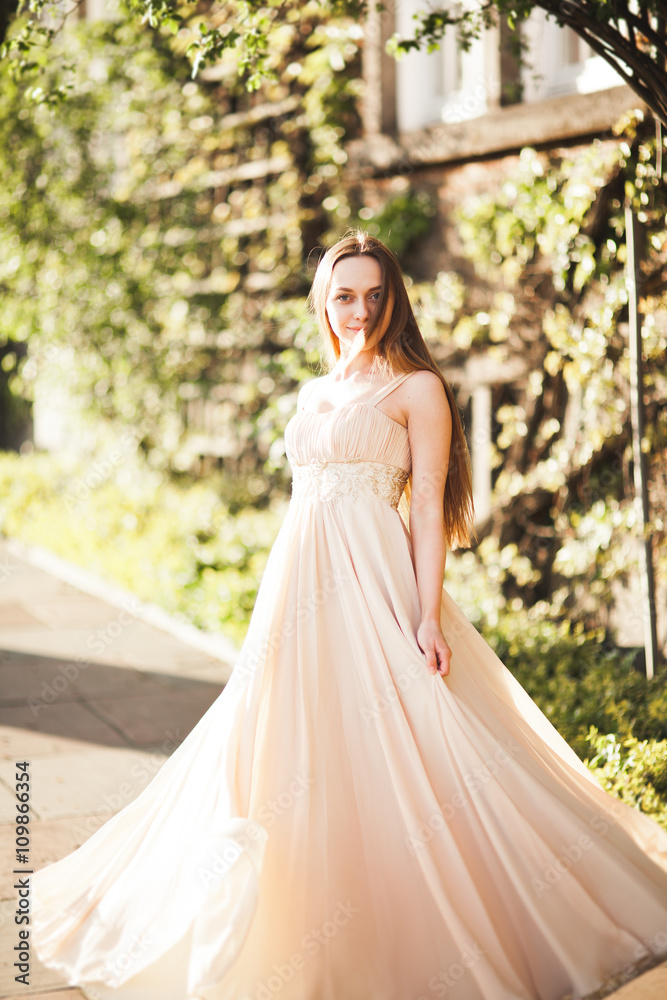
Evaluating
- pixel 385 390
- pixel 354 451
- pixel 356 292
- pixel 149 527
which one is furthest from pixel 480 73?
pixel 354 451

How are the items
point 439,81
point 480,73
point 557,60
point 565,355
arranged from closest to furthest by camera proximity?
point 565,355, point 557,60, point 480,73, point 439,81

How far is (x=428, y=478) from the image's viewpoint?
2752 millimetres

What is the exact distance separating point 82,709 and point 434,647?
302 cm

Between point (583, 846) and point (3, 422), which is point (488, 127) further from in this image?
point (3, 422)

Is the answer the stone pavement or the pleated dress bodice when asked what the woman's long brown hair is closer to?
the pleated dress bodice

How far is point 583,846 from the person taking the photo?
2561mm

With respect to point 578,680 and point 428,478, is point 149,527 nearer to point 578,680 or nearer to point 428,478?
point 578,680

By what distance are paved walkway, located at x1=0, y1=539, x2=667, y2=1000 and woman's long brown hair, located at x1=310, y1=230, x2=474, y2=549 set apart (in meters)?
1.42

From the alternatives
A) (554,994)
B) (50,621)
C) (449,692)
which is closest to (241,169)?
(50,621)

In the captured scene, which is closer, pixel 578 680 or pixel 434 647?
pixel 434 647

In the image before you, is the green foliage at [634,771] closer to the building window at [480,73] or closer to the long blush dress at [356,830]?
the long blush dress at [356,830]

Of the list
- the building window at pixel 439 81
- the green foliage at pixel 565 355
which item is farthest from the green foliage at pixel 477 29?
the building window at pixel 439 81

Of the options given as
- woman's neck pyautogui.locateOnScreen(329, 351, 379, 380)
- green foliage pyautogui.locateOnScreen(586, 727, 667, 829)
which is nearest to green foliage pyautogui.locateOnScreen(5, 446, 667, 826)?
green foliage pyautogui.locateOnScreen(586, 727, 667, 829)

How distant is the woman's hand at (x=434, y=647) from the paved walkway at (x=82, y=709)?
0.91 meters
